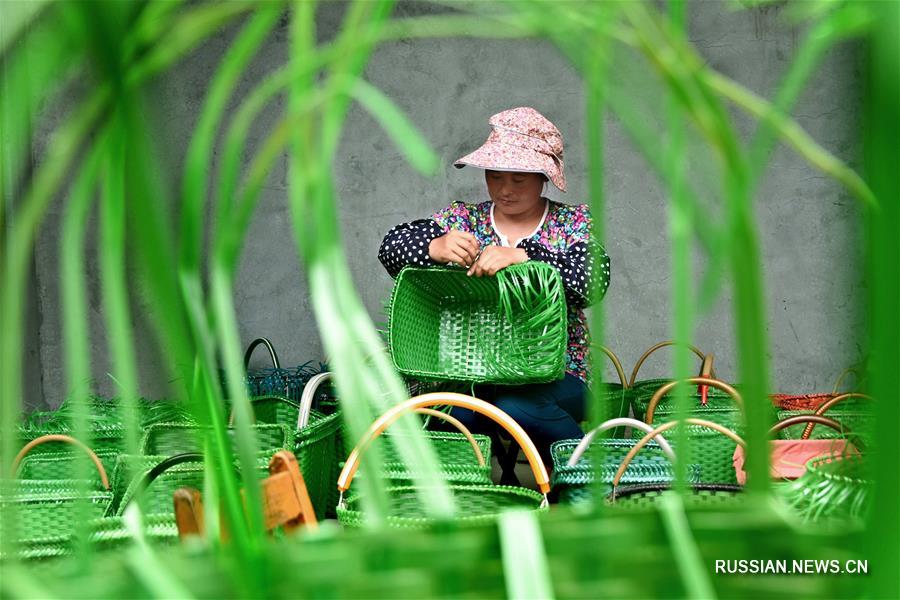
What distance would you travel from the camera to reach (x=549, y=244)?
4.90ft

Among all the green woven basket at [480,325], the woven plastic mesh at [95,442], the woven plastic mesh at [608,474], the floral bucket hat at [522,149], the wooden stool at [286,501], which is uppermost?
the floral bucket hat at [522,149]

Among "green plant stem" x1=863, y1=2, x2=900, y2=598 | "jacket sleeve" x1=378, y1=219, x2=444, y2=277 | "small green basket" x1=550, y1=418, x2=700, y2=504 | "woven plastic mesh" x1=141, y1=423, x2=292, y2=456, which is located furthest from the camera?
"jacket sleeve" x1=378, y1=219, x2=444, y2=277

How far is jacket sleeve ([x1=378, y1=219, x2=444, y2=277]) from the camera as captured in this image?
4.69 ft

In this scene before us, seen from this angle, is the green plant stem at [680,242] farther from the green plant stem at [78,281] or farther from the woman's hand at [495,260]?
the woman's hand at [495,260]

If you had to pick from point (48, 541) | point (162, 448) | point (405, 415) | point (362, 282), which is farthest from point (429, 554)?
point (362, 282)

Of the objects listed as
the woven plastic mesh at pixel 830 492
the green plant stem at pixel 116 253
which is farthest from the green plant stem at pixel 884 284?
the woven plastic mesh at pixel 830 492

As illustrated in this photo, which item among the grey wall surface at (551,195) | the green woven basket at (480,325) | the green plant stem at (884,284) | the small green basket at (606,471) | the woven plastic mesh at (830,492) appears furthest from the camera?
the grey wall surface at (551,195)

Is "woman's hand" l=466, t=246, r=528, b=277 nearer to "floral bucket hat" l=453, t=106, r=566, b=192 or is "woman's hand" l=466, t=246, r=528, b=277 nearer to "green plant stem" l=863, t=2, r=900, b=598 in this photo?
"floral bucket hat" l=453, t=106, r=566, b=192

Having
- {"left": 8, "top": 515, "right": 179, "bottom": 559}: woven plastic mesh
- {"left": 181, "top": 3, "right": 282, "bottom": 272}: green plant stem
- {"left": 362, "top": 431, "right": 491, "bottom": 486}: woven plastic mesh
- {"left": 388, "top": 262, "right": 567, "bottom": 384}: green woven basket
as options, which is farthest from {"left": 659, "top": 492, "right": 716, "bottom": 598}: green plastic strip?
{"left": 388, "top": 262, "right": 567, "bottom": 384}: green woven basket

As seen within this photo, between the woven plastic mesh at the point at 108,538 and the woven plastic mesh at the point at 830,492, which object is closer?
the woven plastic mesh at the point at 830,492

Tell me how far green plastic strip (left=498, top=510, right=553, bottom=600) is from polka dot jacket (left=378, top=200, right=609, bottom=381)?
114 cm

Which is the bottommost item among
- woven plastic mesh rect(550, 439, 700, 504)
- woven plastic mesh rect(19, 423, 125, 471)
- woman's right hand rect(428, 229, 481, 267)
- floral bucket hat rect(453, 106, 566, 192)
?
woven plastic mesh rect(550, 439, 700, 504)

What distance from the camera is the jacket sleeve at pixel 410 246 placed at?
1430mm

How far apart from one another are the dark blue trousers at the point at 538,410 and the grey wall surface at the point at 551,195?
1.03 metres
